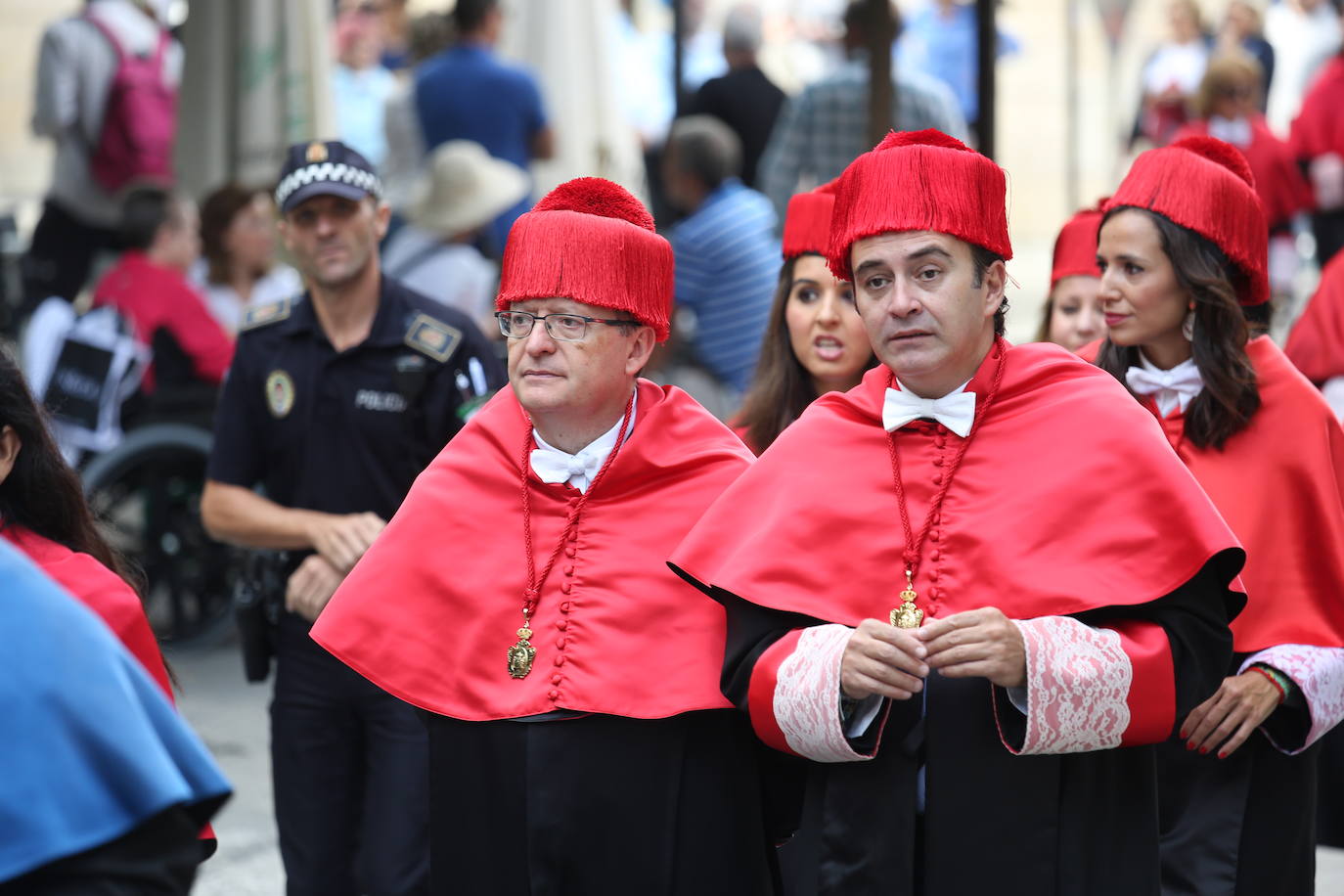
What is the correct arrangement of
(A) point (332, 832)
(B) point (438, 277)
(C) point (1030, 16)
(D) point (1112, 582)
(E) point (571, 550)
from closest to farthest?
(D) point (1112, 582) < (E) point (571, 550) < (A) point (332, 832) < (B) point (438, 277) < (C) point (1030, 16)

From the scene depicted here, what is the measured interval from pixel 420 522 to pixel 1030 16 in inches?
701

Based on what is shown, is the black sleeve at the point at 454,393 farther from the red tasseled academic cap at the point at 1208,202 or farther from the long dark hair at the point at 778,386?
the red tasseled academic cap at the point at 1208,202

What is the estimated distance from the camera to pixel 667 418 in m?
3.51

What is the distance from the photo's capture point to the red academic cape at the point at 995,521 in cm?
294

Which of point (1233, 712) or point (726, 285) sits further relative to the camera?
point (726, 285)

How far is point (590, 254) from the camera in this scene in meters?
3.37

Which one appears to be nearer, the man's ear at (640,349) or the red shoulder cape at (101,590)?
the red shoulder cape at (101,590)

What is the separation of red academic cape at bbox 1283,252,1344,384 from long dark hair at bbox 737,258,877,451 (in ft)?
5.33

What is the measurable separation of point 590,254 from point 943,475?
79cm

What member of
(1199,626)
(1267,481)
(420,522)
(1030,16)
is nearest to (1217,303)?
(1267,481)

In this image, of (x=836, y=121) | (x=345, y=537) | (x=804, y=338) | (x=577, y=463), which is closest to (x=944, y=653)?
(x=577, y=463)

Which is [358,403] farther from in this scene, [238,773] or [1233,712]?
[238,773]

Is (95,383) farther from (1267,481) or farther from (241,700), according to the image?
(1267,481)

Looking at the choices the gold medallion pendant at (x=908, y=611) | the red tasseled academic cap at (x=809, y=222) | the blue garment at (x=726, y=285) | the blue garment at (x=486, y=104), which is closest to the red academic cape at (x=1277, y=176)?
the blue garment at (x=726, y=285)
